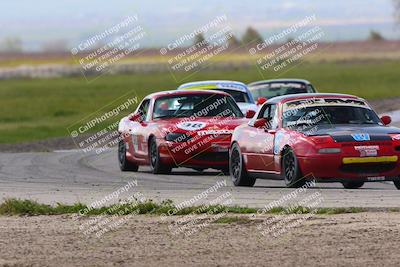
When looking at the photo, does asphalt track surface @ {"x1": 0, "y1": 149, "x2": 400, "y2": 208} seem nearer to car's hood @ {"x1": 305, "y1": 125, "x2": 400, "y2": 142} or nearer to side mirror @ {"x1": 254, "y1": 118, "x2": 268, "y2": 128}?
car's hood @ {"x1": 305, "y1": 125, "x2": 400, "y2": 142}

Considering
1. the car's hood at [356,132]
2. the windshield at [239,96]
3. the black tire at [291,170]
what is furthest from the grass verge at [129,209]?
the windshield at [239,96]

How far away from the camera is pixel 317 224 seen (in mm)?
12969

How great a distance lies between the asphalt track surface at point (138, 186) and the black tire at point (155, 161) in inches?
6.1

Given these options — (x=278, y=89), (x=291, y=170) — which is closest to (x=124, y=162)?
(x=291, y=170)

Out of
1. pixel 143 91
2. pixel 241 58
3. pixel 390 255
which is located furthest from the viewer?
pixel 241 58

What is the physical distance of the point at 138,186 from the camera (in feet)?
62.1

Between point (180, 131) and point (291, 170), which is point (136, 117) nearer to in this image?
point (180, 131)

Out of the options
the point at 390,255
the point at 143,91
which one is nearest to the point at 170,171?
the point at 390,255

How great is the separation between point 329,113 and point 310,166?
4.16ft

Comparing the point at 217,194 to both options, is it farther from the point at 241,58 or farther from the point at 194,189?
the point at 241,58

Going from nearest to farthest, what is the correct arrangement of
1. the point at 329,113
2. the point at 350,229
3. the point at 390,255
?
the point at 390,255, the point at 350,229, the point at 329,113

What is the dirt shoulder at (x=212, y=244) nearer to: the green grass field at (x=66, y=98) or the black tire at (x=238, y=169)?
the black tire at (x=238, y=169)

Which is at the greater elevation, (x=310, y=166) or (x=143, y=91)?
(x=310, y=166)

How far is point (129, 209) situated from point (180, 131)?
682 centimetres
